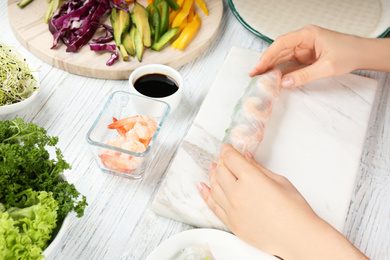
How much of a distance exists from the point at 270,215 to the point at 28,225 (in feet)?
2.01

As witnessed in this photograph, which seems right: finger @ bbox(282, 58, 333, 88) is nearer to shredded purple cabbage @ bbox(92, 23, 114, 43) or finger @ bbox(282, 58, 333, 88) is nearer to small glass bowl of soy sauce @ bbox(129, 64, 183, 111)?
small glass bowl of soy sauce @ bbox(129, 64, 183, 111)

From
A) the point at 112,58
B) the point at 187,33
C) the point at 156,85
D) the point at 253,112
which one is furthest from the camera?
the point at 187,33

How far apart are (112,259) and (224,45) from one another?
108cm

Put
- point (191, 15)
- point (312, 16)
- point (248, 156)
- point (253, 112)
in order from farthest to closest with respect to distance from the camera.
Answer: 1. point (312, 16)
2. point (191, 15)
3. point (253, 112)
4. point (248, 156)

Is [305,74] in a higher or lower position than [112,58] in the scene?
higher

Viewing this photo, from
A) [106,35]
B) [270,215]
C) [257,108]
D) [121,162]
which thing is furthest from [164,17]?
[270,215]

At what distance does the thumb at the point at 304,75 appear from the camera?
1591 mm

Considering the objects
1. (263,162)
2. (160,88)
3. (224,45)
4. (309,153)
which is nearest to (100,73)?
(160,88)

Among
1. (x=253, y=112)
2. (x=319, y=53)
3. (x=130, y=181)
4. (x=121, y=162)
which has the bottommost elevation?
(x=130, y=181)

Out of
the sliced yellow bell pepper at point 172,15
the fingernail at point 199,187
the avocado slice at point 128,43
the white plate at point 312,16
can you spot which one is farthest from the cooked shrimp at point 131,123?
the white plate at point 312,16

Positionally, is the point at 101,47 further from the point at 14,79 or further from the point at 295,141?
the point at 295,141

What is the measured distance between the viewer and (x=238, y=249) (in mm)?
1217

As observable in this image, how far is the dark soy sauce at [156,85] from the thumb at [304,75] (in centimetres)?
40

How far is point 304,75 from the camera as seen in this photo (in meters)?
1.59
